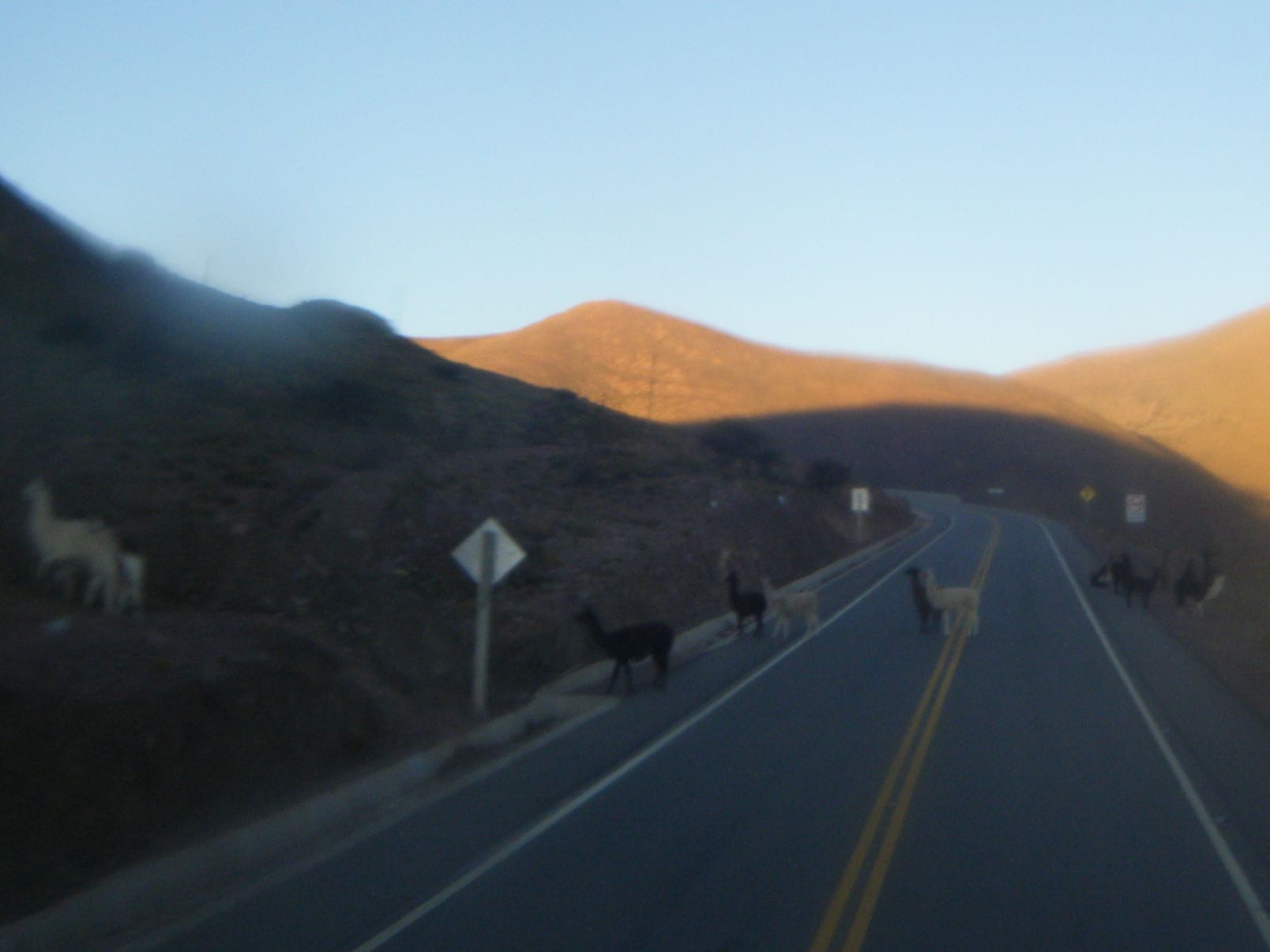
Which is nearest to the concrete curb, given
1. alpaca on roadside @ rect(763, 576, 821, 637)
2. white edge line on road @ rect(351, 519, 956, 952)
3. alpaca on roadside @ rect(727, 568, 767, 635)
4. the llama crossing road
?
the llama crossing road

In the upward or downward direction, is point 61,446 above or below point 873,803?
above

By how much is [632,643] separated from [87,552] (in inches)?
298

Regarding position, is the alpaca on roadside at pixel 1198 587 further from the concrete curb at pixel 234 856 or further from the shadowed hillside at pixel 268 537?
the concrete curb at pixel 234 856

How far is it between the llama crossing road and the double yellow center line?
3 cm

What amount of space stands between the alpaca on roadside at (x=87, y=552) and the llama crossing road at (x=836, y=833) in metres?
5.98

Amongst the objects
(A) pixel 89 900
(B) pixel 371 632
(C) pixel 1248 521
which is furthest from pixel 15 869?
(C) pixel 1248 521

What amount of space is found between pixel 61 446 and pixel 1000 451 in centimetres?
11183

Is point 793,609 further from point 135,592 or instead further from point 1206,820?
point 1206,820

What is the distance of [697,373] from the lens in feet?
456

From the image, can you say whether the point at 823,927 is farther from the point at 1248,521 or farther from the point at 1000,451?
the point at 1000,451

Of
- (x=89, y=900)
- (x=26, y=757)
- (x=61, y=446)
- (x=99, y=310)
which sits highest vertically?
(x=99, y=310)

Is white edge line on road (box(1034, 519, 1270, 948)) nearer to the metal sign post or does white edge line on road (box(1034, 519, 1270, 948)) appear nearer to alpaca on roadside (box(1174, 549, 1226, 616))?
alpaca on roadside (box(1174, 549, 1226, 616))

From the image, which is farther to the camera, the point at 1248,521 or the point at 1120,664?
the point at 1248,521

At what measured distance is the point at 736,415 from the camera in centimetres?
12288
